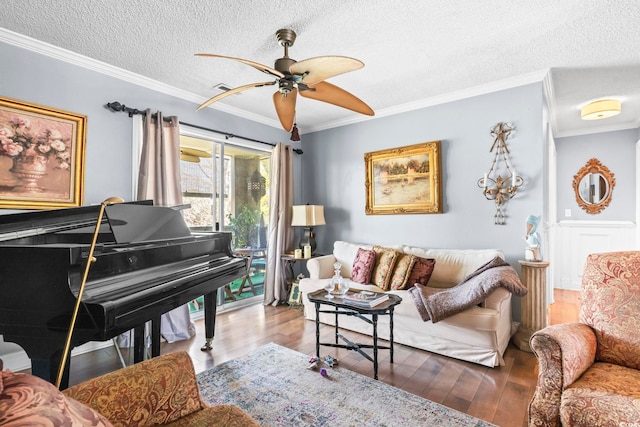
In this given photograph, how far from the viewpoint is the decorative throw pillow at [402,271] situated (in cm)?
325

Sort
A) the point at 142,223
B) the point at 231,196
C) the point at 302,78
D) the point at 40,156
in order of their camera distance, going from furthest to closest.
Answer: the point at 231,196, the point at 40,156, the point at 142,223, the point at 302,78

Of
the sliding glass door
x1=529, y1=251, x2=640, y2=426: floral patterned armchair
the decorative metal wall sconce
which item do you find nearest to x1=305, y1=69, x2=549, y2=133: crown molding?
the decorative metal wall sconce

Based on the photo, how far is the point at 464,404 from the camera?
2027 millimetres

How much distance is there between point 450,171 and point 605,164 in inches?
122

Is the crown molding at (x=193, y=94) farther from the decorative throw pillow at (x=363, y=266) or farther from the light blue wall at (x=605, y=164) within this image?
the light blue wall at (x=605, y=164)

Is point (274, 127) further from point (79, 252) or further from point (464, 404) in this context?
point (464, 404)

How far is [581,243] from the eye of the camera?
4980 mm

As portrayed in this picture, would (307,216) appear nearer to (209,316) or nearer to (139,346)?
(209,316)

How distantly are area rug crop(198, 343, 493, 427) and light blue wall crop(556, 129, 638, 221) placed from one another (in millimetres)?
4709

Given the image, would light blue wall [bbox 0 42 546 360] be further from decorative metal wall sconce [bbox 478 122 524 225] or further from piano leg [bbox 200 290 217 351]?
piano leg [bbox 200 290 217 351]

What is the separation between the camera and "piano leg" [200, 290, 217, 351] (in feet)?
9.11

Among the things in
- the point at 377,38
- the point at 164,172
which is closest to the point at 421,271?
the point at 377,38

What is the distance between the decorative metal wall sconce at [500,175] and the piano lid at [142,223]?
3.01 metres

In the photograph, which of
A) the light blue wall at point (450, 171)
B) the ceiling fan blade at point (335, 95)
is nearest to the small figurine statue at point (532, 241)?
the light blue wall at point (450, 171)
